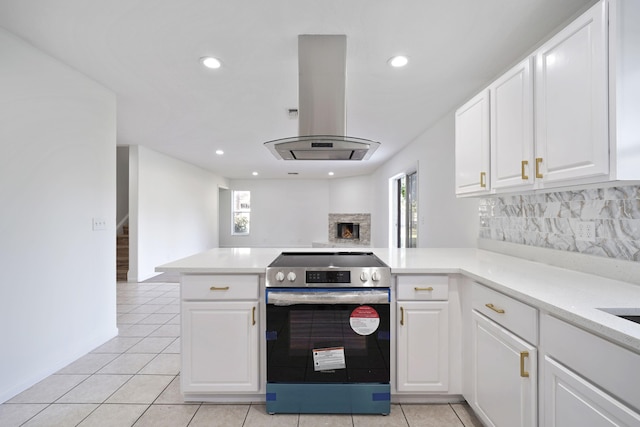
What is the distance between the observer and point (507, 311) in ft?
4.45

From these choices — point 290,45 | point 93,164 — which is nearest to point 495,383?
point 290,45

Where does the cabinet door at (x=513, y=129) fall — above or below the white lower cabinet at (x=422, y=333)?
above

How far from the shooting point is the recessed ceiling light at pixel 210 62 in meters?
2.25

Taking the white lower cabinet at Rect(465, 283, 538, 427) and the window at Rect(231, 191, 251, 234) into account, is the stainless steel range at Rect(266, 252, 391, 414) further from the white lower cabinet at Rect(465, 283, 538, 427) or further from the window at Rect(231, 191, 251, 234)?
the window at Rect(231, 191, 251, 234)

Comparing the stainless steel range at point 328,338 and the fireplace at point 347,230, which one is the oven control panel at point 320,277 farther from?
the fireplace at point 347,230

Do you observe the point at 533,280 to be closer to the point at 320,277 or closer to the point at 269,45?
the point at 320,277

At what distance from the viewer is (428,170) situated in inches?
157

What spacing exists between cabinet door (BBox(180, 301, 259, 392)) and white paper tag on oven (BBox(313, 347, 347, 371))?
0.37 metres

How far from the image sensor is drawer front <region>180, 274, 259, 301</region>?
178 cm

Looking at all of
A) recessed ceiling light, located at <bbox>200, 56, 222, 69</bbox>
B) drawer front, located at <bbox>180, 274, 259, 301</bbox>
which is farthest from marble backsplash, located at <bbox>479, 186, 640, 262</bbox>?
recessed ceiling light, located at <bbox>200, 56, 222, 69</bbox>

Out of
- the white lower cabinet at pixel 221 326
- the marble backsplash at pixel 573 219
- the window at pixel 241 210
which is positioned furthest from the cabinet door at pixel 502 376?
the window at pixel 241 210

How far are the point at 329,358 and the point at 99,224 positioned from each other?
7.95 ft

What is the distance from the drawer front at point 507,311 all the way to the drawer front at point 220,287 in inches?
49.0

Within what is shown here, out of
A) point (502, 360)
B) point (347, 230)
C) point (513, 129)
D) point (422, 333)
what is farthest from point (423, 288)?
point (347, 230)
